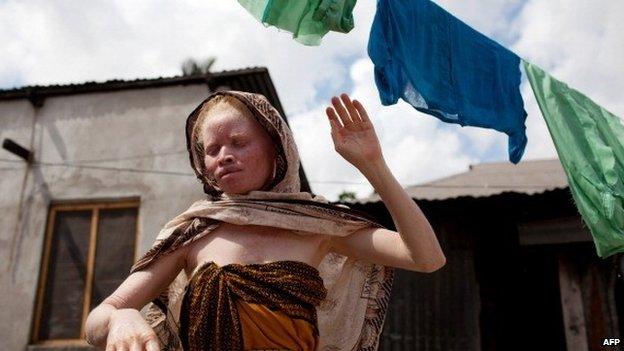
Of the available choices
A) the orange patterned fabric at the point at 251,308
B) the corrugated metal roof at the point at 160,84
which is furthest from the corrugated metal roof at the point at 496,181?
the orange patterned fabric at the point at 251,308

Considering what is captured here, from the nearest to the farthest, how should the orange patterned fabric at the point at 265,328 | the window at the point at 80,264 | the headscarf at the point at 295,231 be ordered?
the orange patterned fabric at the point at 265,328
the headscarf at the point at 295,231
the window at the point at 80,264

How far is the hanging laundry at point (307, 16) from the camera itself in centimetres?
255

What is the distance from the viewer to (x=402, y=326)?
6.58 metres

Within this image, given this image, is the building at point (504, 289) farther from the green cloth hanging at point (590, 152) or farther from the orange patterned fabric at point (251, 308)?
the orange patterned fabric at point (251, 308)

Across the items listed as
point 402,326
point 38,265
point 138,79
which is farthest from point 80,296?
point 402,326

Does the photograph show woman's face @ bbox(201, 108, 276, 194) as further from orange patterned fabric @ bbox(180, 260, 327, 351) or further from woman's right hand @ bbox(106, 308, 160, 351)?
woman's right hand @ bbox(106, 308, 160, 351)

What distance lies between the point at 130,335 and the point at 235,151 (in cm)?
69

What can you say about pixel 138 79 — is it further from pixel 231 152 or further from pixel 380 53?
pixel 231 152

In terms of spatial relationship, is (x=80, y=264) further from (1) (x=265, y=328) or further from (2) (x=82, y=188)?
(1) (x=265, y=328)

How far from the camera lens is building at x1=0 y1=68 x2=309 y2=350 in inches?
285

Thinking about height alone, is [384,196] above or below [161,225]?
below

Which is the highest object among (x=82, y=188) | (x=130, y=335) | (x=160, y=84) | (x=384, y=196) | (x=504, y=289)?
(x=160, y=84)

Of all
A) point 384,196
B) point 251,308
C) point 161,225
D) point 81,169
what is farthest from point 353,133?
point 81,169

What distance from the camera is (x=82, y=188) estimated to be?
774 centimetres
